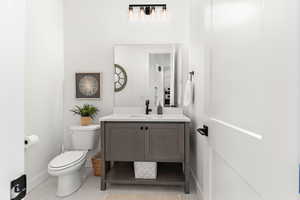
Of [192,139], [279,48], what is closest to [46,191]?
[192,139]

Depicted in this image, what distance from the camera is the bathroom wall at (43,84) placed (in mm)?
2580

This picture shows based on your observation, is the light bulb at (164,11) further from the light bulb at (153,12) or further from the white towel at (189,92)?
the white towel at (189,92)

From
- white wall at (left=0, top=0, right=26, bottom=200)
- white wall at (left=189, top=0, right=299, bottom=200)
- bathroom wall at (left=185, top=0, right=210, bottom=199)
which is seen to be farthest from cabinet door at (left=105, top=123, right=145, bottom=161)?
white wall at (left=0, top=0, right=26, bottom=200)

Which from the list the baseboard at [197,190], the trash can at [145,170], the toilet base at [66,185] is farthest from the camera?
the trash can at [145,170]

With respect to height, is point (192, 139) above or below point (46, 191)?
above

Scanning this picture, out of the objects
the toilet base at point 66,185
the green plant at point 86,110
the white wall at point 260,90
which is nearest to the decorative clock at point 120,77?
the green plant at point 86,110

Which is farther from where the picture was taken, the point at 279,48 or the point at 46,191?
the point at 46,191

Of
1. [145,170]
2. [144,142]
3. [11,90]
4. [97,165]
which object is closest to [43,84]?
[97,165]

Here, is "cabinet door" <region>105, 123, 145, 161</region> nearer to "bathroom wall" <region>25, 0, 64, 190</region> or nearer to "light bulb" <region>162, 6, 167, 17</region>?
"bathroom wall" <region>25, 0, 64, 190</region>

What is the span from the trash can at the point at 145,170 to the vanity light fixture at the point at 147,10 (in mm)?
2053

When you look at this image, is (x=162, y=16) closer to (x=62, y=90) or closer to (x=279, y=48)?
(x=62, y=90)

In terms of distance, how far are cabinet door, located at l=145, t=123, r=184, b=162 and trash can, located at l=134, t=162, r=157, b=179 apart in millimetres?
87

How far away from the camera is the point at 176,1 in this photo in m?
3.15

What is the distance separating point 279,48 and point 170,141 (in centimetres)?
202
